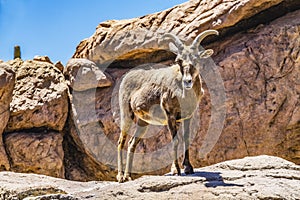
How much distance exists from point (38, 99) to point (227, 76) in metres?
5.41

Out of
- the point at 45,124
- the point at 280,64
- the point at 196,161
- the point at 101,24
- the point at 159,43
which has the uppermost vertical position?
the point at 101,24

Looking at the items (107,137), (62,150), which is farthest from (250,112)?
(62,150)

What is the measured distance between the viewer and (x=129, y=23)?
13672 millimetres

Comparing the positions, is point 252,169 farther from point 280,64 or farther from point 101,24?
point 101,24

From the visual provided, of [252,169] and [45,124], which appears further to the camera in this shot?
[45,124]

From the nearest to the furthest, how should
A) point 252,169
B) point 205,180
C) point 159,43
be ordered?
point 205,180
point 252,169
point 159,43

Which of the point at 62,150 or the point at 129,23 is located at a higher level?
the point at 129,23

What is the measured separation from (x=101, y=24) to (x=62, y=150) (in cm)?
399

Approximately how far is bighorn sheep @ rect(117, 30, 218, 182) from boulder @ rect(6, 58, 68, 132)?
5234mm

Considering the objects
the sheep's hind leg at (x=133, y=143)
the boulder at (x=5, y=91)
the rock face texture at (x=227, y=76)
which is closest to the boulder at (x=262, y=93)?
the rock face texture at (x=227, y=76)

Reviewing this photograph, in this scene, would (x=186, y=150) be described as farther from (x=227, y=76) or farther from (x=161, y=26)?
(x=161, y=26)

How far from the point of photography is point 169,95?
7.61m

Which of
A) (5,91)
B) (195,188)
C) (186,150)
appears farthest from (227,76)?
(195,188)

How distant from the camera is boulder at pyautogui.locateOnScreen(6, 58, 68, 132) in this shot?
1339cm
